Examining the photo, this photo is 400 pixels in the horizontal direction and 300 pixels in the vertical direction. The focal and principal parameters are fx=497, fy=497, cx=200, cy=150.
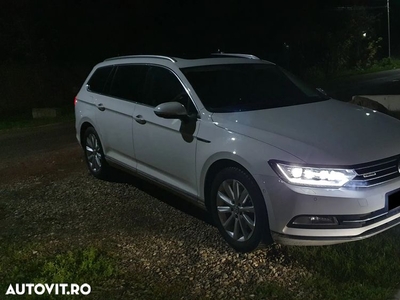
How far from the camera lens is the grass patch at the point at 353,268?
3549mm

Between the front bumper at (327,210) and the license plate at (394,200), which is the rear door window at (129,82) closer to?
the front bumper at (327,210)

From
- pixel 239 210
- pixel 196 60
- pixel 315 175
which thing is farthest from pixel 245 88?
pixel 315 175

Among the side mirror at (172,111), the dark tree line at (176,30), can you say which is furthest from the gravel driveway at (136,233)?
the dark tree line at (176,30)

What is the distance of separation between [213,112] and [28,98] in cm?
1424

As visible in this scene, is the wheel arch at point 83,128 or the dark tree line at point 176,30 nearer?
the wheel arch at point 83,128

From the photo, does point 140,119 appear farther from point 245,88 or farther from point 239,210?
point 239,210

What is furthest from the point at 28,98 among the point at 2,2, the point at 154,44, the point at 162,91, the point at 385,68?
the point at 385,68

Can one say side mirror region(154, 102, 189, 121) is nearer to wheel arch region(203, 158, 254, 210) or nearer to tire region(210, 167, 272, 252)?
wheel arch region(203, 158, 254, 210)

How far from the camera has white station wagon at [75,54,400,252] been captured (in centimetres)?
372

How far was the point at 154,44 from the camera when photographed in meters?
20.5

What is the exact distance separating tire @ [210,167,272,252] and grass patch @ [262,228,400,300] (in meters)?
0.39

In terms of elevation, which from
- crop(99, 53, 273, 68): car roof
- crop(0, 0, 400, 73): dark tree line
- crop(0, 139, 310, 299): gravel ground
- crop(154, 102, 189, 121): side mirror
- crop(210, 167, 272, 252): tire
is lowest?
crop(0, 139, 310, 299): gravel ground

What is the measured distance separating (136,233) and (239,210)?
122 cm

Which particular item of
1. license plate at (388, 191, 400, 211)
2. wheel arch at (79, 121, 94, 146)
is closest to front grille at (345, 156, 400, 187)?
license plate at (388, 191, 400, 211)
